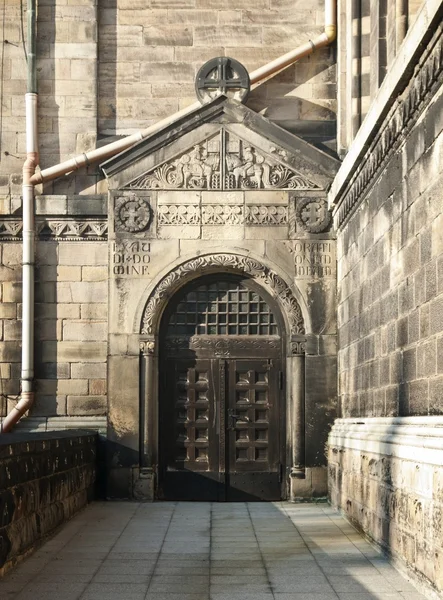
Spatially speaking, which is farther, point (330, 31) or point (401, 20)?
point (330, 31)

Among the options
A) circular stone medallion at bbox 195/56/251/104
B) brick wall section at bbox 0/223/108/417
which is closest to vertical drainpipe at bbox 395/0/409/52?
circular stone medallion at bbox 195/56/251/104

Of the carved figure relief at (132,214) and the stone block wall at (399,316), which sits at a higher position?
the carved figure relief at (132,214)

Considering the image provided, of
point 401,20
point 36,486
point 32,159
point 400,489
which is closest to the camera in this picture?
point 400,489

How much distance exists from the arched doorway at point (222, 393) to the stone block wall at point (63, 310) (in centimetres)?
102

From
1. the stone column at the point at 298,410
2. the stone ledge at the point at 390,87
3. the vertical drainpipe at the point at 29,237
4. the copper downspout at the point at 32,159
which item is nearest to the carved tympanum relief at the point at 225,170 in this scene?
the copper downspout at the point at 32,159

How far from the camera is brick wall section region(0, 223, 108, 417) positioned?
15141mm

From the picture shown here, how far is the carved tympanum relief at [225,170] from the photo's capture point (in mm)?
15078

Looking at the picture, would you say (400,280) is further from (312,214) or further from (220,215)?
(220,215)

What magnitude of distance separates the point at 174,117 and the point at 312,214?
2.60m

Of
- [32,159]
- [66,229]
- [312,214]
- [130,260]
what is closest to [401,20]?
[312,214]

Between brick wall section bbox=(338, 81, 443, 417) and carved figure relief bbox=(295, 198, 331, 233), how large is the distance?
4.14 feet

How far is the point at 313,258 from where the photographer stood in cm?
1496

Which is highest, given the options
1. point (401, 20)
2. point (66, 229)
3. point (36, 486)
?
point (401, 20)

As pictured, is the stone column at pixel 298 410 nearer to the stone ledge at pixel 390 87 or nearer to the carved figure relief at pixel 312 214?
the carved figure relief at pixel 312 214
